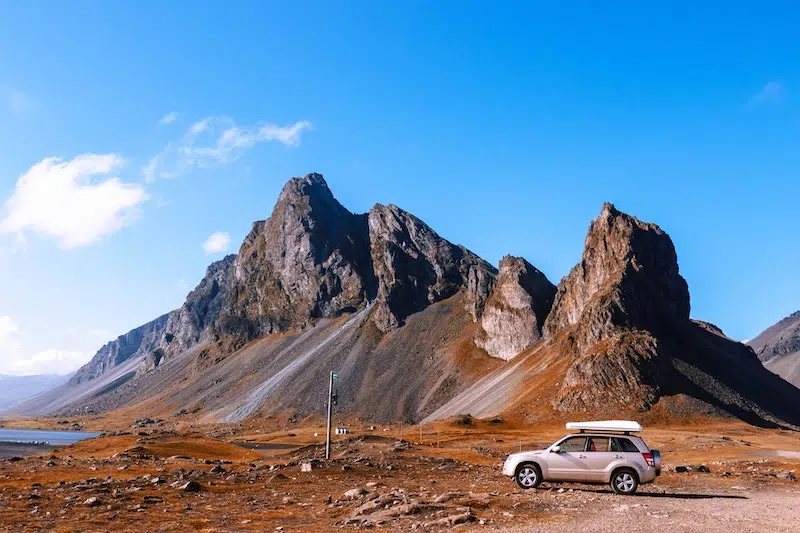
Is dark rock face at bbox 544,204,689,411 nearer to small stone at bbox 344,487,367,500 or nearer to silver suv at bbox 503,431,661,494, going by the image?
silver suv at bbox 503,431,661,494

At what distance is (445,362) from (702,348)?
2528 inches

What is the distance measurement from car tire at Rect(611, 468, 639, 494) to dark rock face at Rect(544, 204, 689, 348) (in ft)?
352

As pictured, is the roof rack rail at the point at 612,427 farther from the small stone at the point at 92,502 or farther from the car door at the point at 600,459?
the small stone at the point at 92,502

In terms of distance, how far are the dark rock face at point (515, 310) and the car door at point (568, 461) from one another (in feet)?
457

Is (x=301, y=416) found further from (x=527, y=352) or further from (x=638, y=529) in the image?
(x=638, y=529)

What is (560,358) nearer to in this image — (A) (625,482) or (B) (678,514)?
(A) (625,482)

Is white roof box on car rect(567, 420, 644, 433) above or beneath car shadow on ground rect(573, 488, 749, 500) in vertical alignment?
above

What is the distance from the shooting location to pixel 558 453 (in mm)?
26797

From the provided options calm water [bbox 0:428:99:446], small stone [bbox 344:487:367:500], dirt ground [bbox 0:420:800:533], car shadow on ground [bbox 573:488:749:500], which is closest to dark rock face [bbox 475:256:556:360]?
calm water [bbox 0:428:99:446]

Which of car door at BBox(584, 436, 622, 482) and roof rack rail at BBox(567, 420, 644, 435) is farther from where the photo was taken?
roof rack rail at BBox(567, 420, 644, 435)

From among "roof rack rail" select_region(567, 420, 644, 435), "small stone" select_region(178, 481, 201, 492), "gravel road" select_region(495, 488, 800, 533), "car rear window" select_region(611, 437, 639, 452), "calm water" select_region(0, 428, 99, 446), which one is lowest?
"calm water" select_region(0, 428, 99, 446)

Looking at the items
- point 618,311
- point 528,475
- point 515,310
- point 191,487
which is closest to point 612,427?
point 528,475

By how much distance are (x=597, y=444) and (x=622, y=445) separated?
3.28ft

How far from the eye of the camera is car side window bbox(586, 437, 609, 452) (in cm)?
2636
